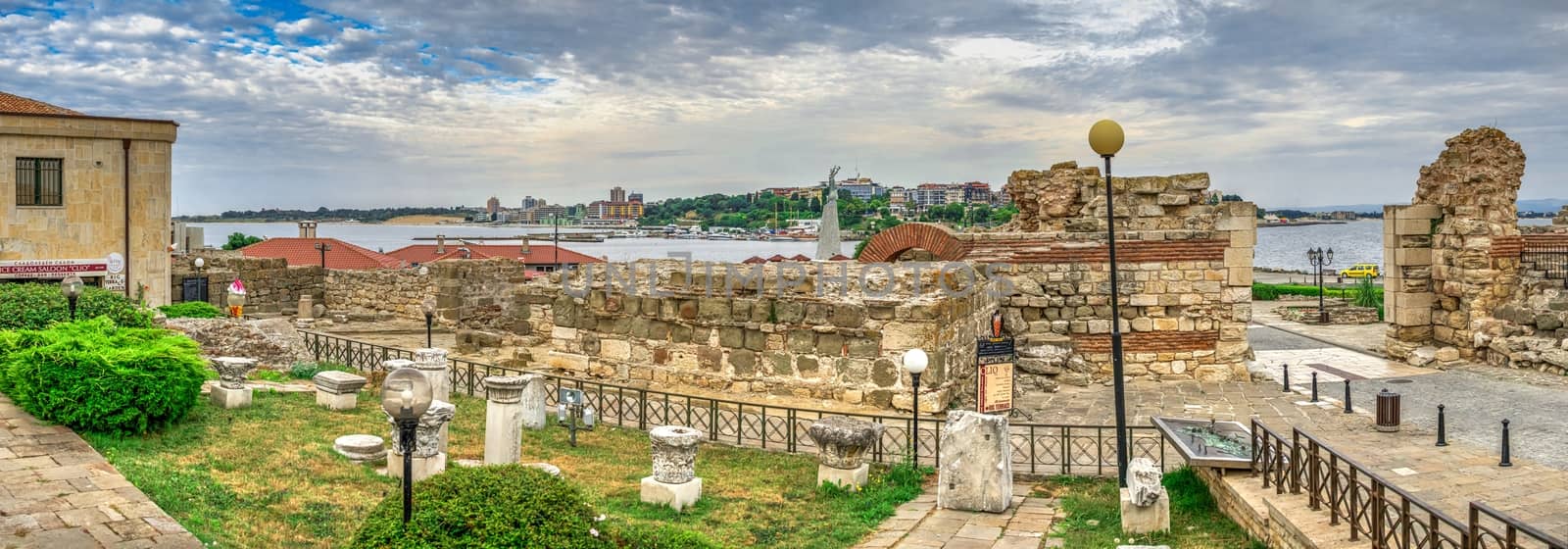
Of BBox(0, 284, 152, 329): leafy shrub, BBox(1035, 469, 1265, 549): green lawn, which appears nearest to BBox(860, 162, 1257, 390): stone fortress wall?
BBox(1035, 469, 1265, 549): green lawn

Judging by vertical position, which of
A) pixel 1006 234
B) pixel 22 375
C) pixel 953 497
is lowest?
pixel 953 497

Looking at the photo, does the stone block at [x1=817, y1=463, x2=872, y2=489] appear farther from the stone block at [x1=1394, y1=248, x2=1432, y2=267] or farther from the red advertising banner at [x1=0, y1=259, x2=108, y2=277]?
the red advertising banner at [x1=0, y1=259, x2=108, y2=277]

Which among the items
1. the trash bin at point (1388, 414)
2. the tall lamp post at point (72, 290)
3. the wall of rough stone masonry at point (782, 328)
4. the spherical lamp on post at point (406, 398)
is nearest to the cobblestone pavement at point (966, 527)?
the spherical lamp on post at point (406, 398)

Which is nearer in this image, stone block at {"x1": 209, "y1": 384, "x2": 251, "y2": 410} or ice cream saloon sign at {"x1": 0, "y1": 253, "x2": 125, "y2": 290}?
stone block at {"x1": 209, "y1": 384, "x2": 251, "y2": 410}

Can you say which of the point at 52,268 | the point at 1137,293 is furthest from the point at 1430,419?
the point at 52,268

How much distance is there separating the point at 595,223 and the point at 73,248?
114331mm

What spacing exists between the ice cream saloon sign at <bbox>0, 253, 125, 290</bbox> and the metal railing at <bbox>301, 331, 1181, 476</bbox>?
12.4 metres

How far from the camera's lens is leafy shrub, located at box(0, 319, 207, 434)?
32.4ft

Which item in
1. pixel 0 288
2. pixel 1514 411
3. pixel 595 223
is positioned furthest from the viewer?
pixel 595 223

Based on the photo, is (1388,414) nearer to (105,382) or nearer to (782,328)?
(782,328)

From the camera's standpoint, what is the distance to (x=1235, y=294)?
56.9 feet

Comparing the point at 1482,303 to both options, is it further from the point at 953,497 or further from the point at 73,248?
the point at 73,248

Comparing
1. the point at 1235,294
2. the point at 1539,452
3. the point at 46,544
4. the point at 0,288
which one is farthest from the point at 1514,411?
the point at 0,288

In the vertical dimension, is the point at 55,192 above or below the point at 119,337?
above
